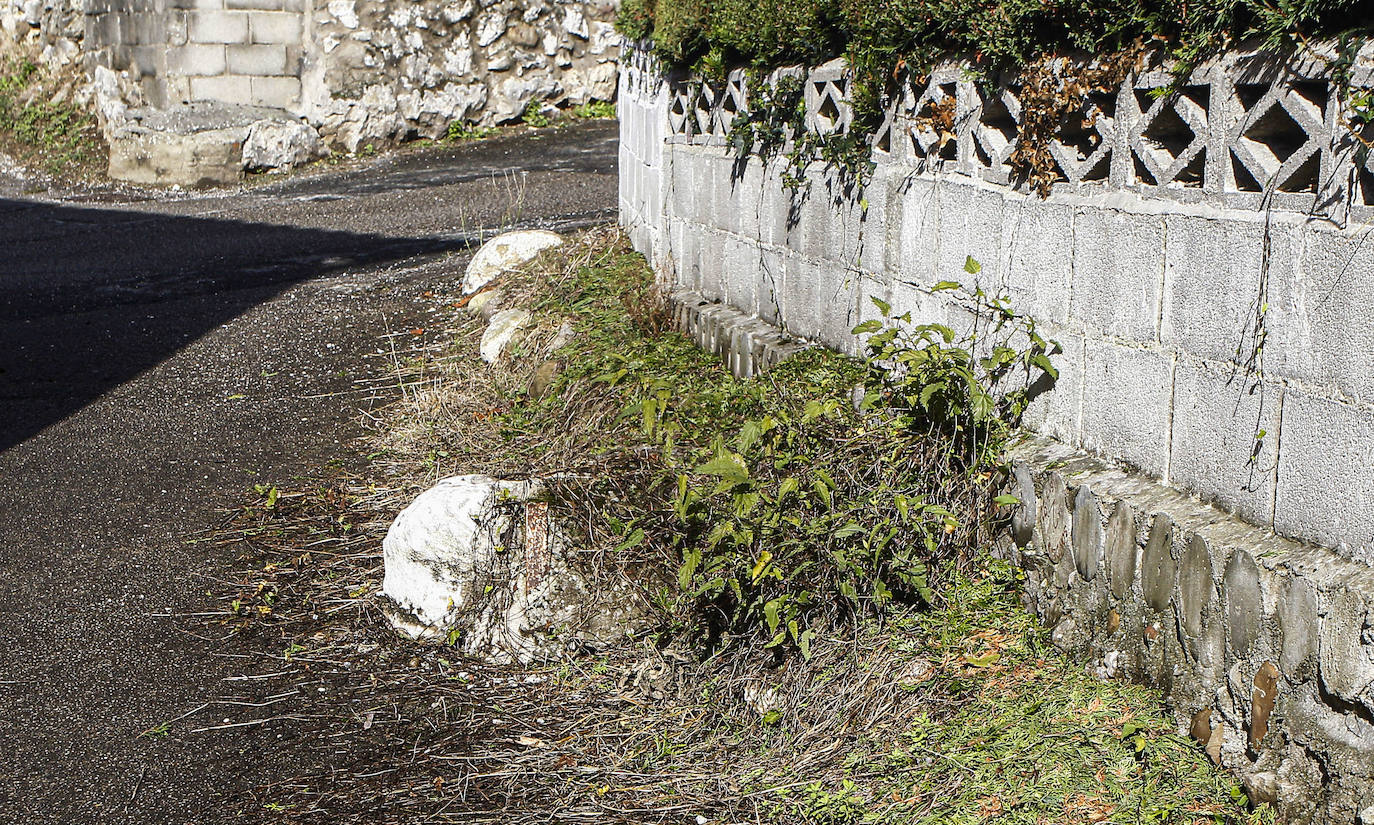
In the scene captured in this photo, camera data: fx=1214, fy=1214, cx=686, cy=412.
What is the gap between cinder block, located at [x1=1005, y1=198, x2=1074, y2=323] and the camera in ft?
10.6

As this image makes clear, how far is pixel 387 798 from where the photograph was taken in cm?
310

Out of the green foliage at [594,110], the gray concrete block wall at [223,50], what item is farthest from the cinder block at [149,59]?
the green foliage at [594,110]

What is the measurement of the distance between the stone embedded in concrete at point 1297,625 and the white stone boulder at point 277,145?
11954mm

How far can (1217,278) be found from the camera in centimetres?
273

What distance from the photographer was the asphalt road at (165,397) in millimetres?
3367

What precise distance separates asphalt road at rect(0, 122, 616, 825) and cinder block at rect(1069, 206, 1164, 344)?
248cm

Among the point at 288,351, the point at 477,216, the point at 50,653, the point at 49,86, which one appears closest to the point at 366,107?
the point at 477,216

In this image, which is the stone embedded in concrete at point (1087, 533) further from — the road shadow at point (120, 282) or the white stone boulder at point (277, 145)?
the white stone boulder at point (277, 145)

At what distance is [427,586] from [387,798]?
90 centimetres

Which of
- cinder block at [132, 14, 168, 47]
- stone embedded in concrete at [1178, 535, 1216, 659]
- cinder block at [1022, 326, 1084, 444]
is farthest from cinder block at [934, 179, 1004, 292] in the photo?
cinder block at [132, 14, 168, 47]

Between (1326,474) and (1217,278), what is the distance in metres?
0.50

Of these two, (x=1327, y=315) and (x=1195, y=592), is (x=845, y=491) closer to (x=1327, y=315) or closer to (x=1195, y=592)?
(x=1195, y=592)

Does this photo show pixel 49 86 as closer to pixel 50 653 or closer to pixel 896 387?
pixel 50 653

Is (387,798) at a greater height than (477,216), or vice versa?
(477,216)
